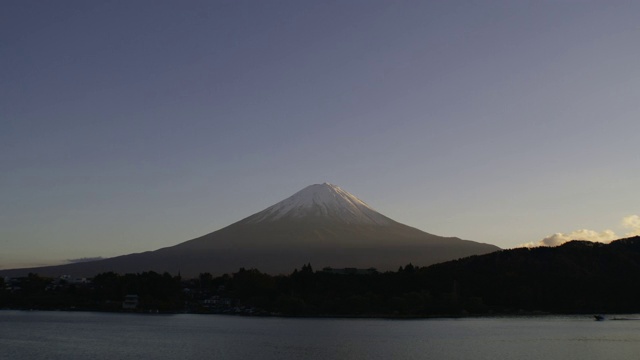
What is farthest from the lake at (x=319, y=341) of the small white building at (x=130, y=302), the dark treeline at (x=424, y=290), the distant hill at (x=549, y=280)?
the small white building at (x=130, y=302)

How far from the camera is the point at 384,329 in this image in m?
42.8

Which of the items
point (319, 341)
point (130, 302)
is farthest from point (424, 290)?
point (319, 341)

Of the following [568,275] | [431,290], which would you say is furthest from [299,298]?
[568,275]

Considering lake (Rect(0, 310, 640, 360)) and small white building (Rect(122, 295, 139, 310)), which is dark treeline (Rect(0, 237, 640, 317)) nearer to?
small white building (Rect(122, 295, 139, 310))

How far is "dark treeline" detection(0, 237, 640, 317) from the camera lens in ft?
201

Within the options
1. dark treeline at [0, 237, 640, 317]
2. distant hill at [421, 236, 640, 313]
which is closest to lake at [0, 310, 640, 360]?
dark treeline at [0, 237, 640, 317]

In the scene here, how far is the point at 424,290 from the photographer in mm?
63125

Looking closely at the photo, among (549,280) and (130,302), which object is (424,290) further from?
(130,302)

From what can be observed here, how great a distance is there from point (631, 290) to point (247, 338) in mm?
42295

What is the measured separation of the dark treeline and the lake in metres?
15.0

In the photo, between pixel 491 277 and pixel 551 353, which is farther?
pixel 491 277

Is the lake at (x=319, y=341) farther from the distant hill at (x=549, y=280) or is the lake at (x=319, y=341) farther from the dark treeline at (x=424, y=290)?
the distant hill at (x=549, y=280)

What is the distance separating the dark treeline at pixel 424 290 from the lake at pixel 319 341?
15037 millimetres

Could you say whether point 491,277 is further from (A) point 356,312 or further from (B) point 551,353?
(B) point 551,353
